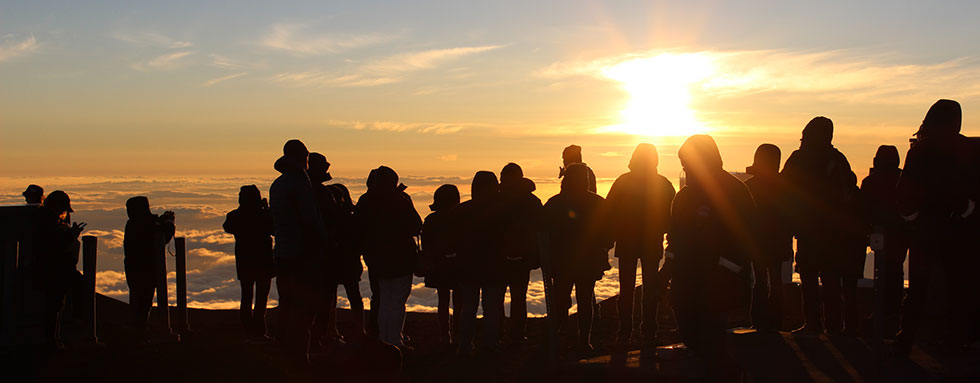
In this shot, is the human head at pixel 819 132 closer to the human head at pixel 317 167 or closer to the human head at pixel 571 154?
the human head at pixel 571 154

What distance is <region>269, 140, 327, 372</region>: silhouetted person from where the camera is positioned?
7891 millimetres

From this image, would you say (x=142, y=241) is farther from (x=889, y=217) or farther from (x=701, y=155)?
(x=889, y=217)

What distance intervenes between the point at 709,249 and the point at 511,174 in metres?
3.04

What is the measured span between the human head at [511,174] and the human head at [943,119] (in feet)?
12.2

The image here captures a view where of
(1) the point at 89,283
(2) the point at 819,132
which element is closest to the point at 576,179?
(2) the point at 819,132

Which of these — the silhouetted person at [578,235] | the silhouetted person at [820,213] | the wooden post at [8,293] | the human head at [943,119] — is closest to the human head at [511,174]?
the silhouetted person at [578,235]

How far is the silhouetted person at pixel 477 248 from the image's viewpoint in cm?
923

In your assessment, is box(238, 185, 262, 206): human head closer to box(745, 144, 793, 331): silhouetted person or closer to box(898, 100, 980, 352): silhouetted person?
box(745, 144, 793, 331): silhouetted person

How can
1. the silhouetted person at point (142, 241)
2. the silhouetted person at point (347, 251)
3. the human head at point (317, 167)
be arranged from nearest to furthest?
the human head at point (317, 167), the silhouetted person at point (347, 251), the silhouetted person at point (142, 241)

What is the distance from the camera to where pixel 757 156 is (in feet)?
32.0

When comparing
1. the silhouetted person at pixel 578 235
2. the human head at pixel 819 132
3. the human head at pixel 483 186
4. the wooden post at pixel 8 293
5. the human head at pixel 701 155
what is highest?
the human head at pixel 819 132

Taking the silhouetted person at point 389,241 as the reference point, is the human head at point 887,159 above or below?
above

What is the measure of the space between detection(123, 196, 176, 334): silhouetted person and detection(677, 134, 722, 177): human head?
6.59m

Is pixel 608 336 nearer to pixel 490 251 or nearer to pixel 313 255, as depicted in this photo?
pixel 490 251
